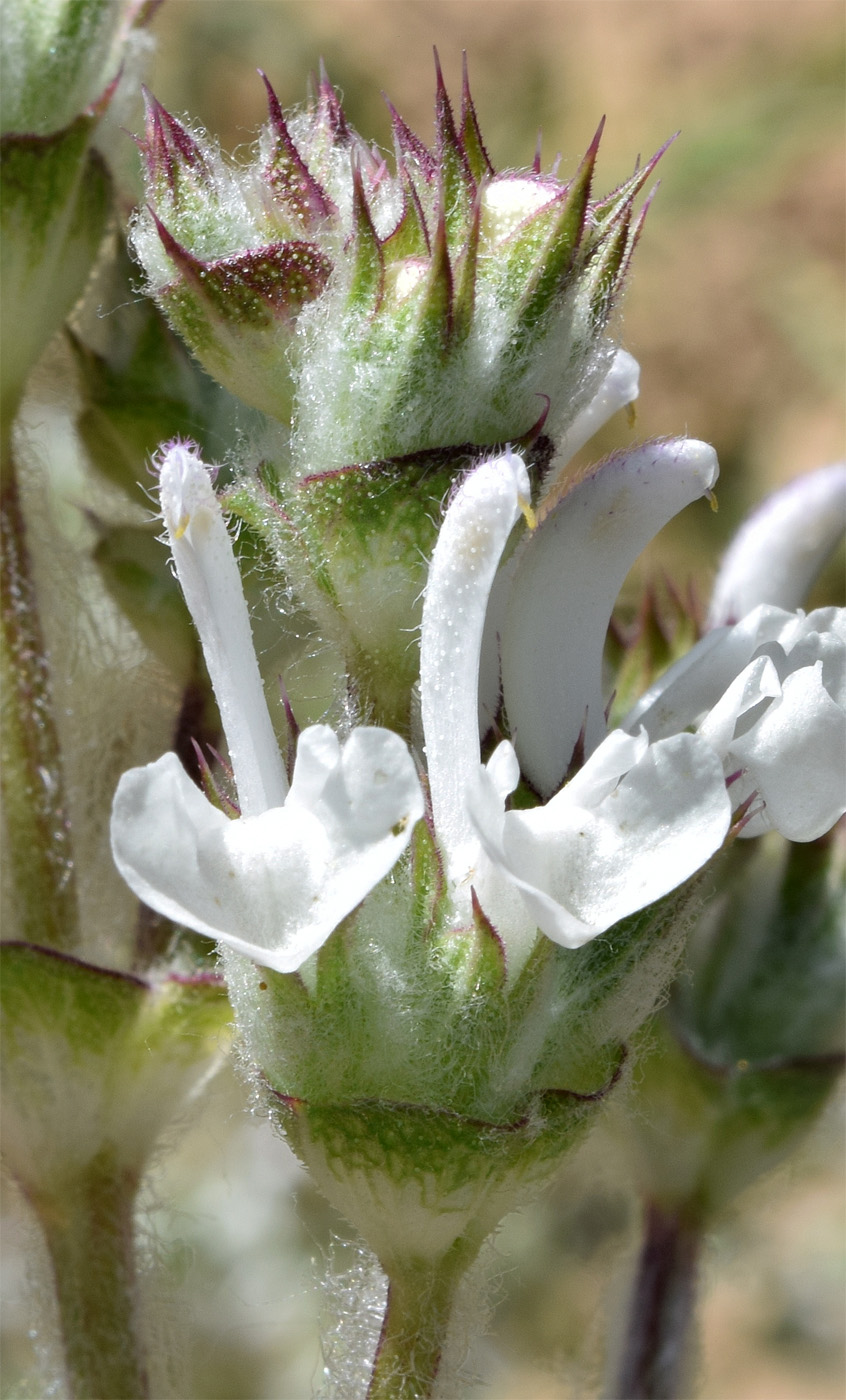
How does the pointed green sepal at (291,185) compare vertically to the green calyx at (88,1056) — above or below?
above

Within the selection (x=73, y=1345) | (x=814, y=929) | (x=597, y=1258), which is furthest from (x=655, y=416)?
(x=73, y=1345)

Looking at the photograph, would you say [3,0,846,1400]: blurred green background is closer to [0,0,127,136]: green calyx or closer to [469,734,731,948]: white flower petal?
[0,0,127,136]: green calyx

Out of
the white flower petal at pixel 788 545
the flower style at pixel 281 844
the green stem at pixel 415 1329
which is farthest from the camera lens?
the white flower petal at pixel 788 545

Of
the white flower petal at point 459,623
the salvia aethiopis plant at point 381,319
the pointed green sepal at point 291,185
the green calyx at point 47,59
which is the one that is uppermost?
the green calyx at point 47,59

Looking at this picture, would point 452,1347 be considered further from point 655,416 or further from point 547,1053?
point 655,416

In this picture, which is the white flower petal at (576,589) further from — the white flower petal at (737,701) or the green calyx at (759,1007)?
the green calyx at (759,1007)

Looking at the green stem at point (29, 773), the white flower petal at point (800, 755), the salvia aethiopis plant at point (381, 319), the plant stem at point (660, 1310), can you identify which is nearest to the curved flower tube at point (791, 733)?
the white flower petal at point (800, 755)

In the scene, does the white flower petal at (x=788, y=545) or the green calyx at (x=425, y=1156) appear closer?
the green calyx at (x=425, y=1156)

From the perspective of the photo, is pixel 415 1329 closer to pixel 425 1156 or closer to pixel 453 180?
pixel 425 1156

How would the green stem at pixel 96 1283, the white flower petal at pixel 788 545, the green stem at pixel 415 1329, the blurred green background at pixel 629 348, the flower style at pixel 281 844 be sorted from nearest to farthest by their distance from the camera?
the flower style at pixel 281 844 → the green stem at pixel 415 1329 → the green stem at pixel 96 1283 → the white flower petal at pixel 788 545 → the blurred green background at pixel 629 348
